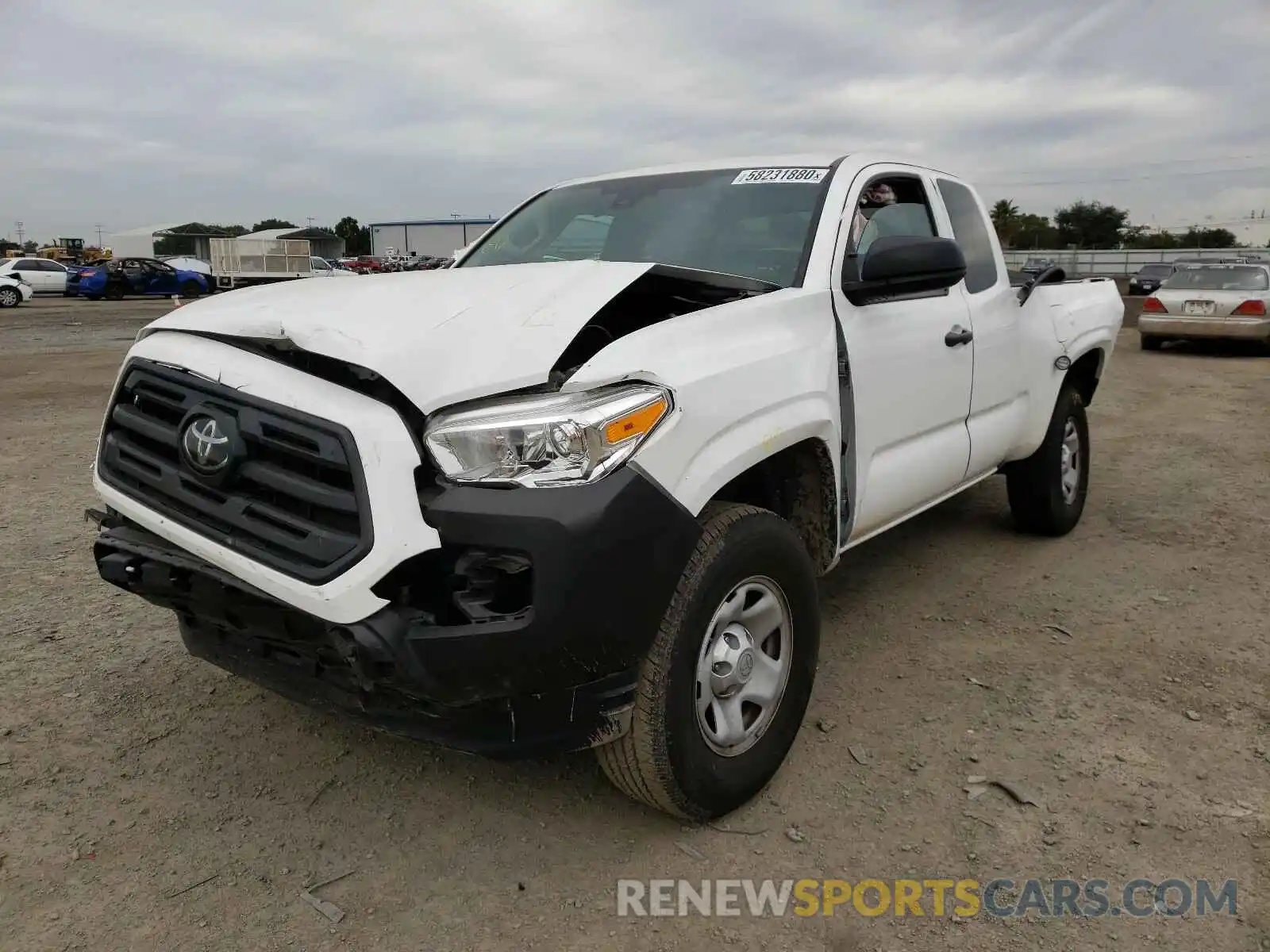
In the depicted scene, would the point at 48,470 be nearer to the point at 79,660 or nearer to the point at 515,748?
the point at 79,660

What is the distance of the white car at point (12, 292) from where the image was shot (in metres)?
26.7

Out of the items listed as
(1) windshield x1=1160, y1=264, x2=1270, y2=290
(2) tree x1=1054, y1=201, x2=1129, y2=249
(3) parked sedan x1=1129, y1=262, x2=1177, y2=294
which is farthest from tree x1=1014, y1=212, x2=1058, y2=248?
(1) windshield x1=1160, y1=264, x2=1270, y2=290

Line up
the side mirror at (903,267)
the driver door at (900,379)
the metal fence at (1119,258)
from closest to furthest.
→ 1. the side mirror at (903,267)
2. the driver door at (900,379)
3. the metal fence at (1119,258)

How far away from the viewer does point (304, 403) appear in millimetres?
2143

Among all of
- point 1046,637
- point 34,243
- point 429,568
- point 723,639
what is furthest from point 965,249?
point 34,243

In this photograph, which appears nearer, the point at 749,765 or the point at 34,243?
the point at 749,765

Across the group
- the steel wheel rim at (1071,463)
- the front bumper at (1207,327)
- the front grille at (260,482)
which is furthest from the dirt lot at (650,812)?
the front bumper at (1207,327)

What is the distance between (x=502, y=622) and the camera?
203 cm

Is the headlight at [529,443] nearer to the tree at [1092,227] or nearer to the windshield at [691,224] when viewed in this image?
the windshield at [691,224]

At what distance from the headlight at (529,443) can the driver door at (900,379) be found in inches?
46.9

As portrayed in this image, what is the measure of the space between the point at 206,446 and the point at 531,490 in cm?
83

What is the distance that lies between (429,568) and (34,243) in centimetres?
10410

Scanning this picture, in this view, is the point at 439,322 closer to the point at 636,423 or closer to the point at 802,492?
the point at 636,423

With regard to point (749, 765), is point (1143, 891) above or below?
below
